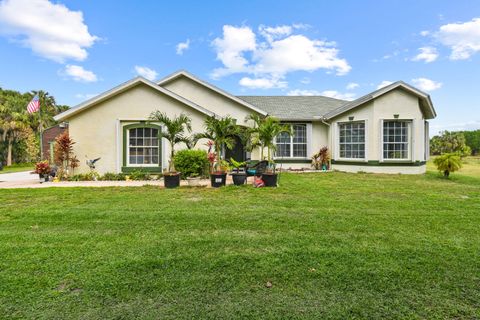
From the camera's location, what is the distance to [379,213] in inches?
232

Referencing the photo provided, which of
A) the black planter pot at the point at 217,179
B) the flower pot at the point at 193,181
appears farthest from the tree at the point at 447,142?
the flower pot at the point at 193,181

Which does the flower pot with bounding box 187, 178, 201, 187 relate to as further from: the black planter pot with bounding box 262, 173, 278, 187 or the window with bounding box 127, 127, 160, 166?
the window with bounding box 127, 127, 160, 166

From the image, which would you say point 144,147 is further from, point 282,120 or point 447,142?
point 447,142

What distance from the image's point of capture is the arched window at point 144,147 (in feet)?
40.2

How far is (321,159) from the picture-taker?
52.2 ft

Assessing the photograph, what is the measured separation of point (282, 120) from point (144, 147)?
8365mm

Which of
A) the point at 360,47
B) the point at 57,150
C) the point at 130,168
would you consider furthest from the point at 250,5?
the point at 57,150

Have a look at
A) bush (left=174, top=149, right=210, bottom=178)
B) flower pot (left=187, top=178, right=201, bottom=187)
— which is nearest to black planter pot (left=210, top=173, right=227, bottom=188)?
flower pot (left=187, top=178, right=201, bottom=187)

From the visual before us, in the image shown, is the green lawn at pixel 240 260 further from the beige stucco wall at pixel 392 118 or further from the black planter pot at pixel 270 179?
the beige stucco wall at pixel 392 118

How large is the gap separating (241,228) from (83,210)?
4010 millimetres

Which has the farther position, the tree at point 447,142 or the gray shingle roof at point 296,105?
the tree at point 447,142

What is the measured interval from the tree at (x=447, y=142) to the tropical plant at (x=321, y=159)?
87.3ft

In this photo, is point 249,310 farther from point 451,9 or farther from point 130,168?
point 451,9

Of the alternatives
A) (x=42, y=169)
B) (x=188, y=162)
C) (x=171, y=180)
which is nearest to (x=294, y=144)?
(x=188, y=162)
